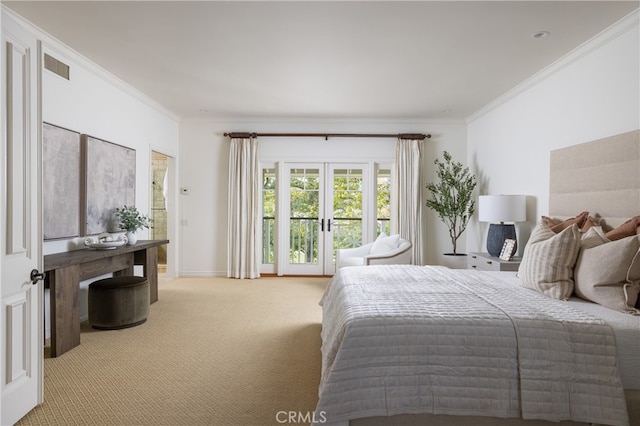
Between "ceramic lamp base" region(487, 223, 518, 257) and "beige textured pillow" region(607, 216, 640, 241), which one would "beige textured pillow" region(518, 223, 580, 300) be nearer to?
"beige textured pillow" region(607, 216, 640, 241)

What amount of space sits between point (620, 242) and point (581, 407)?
110cm

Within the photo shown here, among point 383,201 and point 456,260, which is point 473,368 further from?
point 383,201

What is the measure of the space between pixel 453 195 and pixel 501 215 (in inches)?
80.0

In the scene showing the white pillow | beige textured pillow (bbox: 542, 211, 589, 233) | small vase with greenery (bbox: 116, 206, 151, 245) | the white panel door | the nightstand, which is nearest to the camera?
the white panel door

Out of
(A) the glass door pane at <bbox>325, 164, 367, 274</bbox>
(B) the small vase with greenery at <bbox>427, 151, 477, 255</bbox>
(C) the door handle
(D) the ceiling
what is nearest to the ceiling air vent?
(D) the ceiling

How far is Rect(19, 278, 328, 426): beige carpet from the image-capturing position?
239cm

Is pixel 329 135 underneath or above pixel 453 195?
above

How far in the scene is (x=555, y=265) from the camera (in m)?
2.71

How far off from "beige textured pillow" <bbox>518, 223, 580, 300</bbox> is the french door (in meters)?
4.09

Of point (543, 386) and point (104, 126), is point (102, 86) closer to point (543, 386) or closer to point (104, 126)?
point (104, 126)

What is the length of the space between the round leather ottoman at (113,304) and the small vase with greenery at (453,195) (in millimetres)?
4359

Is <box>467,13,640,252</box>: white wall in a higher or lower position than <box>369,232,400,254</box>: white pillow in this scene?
higher

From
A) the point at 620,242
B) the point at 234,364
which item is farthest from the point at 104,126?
the point at 620,242

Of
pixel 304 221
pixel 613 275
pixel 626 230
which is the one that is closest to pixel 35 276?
pixel 613 275
